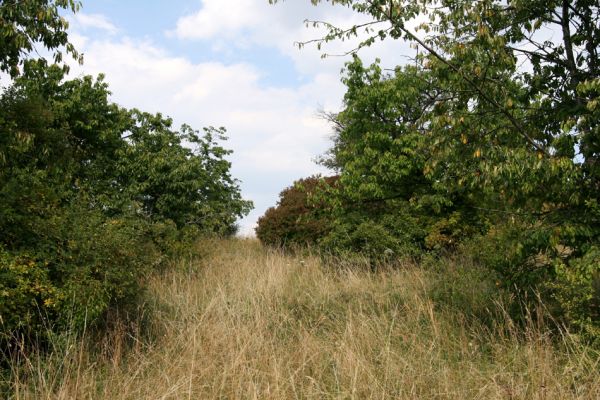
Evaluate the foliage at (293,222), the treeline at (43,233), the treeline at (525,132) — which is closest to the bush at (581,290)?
the treeline at (525,132)

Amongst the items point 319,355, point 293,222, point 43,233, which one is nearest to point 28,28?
point 43,233

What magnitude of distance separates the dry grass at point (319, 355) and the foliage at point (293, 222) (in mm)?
6121

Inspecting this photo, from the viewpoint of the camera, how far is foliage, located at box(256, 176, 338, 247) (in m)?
14.4

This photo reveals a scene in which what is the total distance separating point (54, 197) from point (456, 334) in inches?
206

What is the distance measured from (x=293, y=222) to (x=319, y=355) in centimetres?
1030

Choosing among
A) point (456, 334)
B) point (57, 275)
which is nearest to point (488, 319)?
point (456, 334)

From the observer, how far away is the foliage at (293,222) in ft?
47.1

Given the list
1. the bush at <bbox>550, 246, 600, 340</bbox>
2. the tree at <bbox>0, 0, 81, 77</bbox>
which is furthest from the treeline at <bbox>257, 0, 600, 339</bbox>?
the tree at <bbox>0, 0, 81, 77</bbox>

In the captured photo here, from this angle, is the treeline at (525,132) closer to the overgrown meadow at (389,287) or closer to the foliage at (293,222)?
the overgrown meadow at (389,287)

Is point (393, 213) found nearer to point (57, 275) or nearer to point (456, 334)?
point (456, 334)

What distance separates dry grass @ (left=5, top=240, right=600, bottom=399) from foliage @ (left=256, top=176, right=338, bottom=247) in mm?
6121

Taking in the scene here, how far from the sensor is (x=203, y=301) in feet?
24.9

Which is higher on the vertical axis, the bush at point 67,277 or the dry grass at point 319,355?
the bush at point 67,277

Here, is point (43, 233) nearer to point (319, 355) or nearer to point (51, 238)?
point (51, 238)
